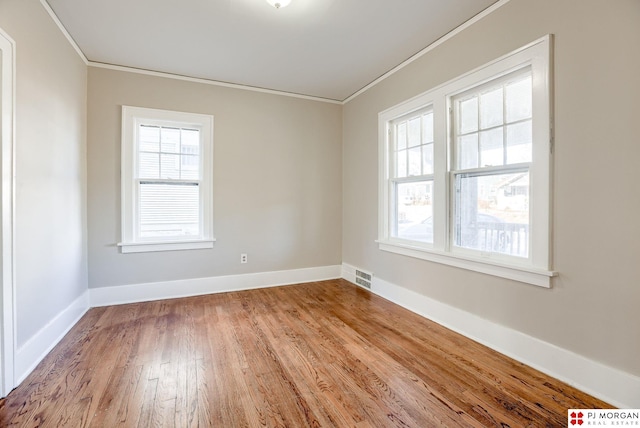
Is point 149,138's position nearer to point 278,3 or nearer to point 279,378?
point 278,3

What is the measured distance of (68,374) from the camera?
204 cm

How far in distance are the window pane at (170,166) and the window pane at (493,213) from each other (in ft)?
10.6

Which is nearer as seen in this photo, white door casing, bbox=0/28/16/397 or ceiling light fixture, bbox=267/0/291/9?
white door casing, bbox=0/28/16/397

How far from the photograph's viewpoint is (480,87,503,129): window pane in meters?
2.41

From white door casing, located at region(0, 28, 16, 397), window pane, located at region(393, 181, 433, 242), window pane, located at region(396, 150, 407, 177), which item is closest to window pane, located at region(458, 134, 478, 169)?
window pane, located at region(393, 181, 433, 242)

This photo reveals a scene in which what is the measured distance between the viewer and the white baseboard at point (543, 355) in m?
1.68

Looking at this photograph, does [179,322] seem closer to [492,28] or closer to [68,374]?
[68,374]

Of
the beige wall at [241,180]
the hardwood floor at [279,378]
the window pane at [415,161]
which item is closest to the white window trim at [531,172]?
the window pane at [415,161]

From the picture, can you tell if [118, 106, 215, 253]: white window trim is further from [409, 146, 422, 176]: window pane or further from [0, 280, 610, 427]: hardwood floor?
[409, 146, 422, 176]: window pane

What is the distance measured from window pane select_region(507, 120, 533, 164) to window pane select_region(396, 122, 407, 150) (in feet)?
4.07

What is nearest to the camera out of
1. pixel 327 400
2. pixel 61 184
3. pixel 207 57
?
pixel 327 400

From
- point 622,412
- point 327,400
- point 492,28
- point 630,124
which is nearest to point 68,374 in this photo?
point 327,400

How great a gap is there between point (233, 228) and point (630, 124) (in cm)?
378

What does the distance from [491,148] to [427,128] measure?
0.79 m
